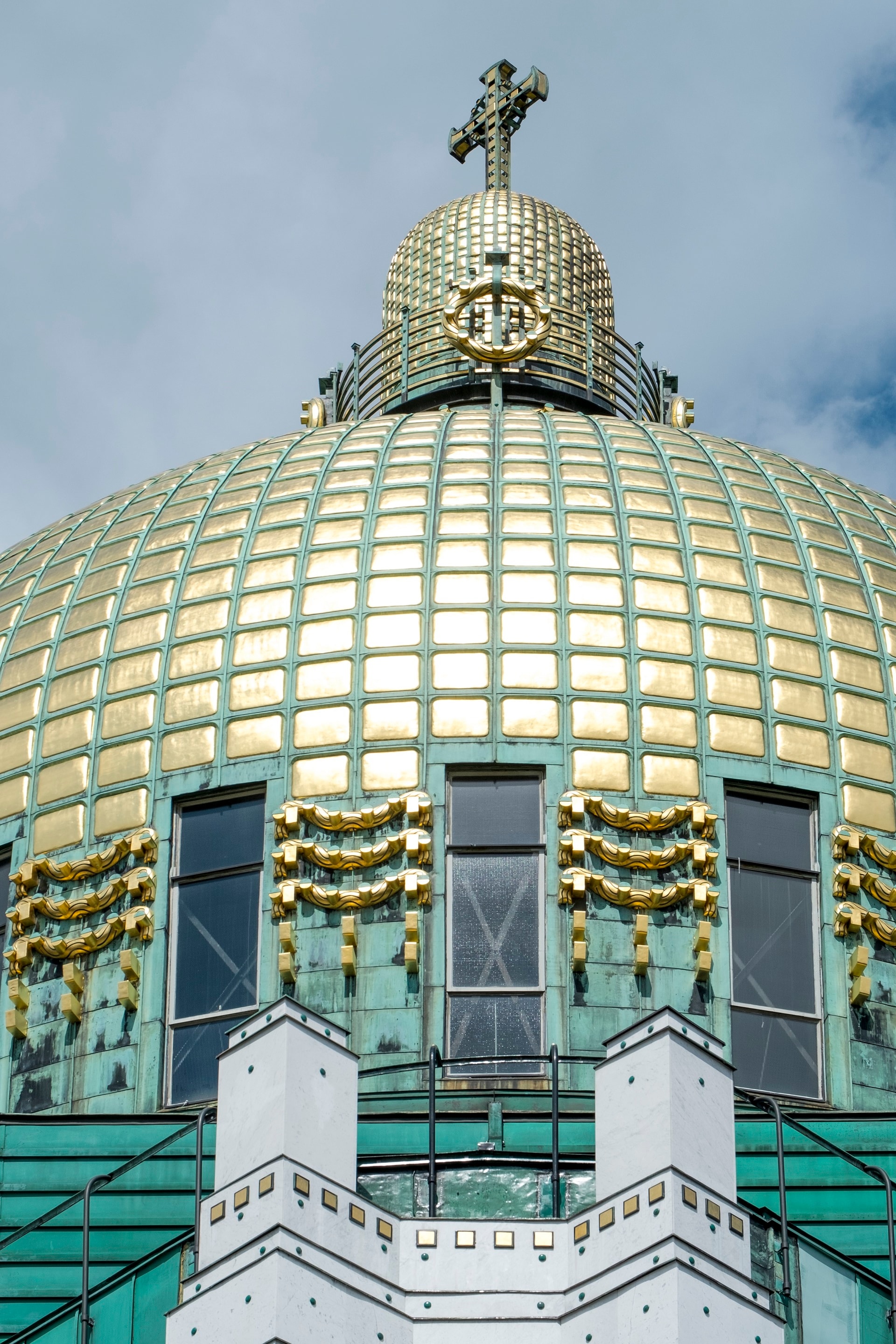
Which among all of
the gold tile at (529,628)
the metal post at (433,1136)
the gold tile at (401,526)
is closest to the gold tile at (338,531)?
the gold tile at (401,526)

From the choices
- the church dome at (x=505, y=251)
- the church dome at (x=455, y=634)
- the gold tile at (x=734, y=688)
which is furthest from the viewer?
the church dome at (x=505, y=251)

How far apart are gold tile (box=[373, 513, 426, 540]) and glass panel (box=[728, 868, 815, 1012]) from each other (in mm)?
4884

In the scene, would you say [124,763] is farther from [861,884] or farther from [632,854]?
[861,884]

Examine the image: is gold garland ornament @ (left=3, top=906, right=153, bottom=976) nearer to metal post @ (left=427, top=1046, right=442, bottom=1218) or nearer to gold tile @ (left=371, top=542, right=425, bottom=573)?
gold tile @ (left=371, top=542, right=425, bottom=573)

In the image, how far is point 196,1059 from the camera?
36.5 metres

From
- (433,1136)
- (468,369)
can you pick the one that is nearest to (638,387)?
(468,369)

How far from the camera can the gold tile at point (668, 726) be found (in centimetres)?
3750

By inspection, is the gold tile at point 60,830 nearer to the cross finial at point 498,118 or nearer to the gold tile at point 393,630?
the gold tile at point 393,630

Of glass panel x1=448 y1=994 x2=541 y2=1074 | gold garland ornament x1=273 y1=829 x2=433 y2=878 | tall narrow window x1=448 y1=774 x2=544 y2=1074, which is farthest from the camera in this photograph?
gold garland ornament x1=273 y1=829 x2=433 y2=878

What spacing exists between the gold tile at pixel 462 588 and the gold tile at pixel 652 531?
1.57 metres

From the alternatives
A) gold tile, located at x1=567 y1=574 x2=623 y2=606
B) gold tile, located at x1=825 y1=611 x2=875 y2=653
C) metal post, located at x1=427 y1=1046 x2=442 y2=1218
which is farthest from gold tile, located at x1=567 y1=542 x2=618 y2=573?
metal post, located at x1=427 y1=1046 x2=442 y2=1218

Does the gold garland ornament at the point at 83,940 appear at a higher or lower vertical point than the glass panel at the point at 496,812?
lower

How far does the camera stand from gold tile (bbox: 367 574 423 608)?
38.6 metres

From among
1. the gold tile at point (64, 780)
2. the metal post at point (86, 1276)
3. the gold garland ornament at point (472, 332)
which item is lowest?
the metal post at point (86, 1276)
